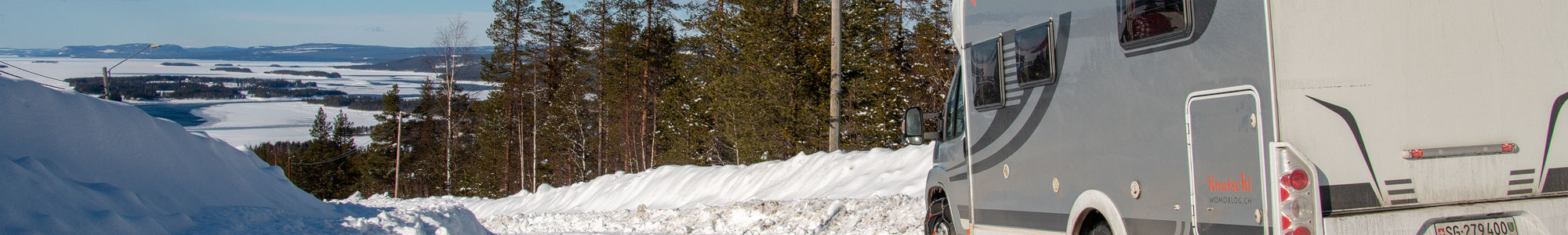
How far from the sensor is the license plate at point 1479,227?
13.4 ft

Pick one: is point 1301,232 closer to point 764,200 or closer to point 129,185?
point 129,185

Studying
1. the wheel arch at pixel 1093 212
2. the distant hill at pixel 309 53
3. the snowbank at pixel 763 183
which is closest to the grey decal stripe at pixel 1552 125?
the wheel arch at pixel 1093 212

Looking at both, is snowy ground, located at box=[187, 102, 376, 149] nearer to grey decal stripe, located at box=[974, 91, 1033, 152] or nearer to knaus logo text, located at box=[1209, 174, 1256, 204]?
grey decal stripe, located at box=[974, 91, 1033, 152]

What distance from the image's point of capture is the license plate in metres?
4.10

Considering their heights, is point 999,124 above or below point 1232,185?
above

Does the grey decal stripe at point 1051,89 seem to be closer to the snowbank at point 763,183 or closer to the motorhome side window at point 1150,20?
the motorhome side window at point 1150,20

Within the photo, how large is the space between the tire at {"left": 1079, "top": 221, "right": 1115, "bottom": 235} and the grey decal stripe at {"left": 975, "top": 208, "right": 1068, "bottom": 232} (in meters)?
0.10

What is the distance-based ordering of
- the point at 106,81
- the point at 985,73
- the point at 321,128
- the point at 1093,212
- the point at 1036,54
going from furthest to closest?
the point at 321,128 < the point at 106,81 < the point at 985,73 < the point at 1036,54 < the point at 1093,212

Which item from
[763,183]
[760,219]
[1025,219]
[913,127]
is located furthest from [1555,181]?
[763,183]

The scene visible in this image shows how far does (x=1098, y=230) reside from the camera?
5.51 m

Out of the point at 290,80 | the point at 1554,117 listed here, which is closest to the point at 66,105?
the point at 1554,117

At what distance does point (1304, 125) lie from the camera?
156 inches

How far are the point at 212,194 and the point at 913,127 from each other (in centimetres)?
565

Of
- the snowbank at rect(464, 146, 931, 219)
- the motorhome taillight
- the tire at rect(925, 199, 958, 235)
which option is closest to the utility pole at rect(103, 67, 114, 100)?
the snowbank at rect(464, 146, 931, 219)
